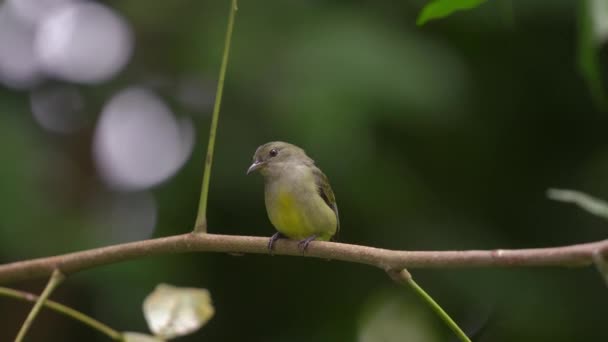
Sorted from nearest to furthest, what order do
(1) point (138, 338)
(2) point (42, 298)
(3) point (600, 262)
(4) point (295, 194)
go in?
(3) point (600, 262)
(1) point (138, 338)
(2) point (42, 298)
(4) point (295, 194)

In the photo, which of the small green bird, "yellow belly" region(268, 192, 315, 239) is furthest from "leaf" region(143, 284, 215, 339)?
"yellow belly" region(268, 192, 315, 239)

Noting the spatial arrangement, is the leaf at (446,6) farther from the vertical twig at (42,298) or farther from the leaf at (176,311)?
the vertical twig at (42,298)

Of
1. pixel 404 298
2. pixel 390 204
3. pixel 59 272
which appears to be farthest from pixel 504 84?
pixel 59 272

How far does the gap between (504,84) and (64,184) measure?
282cm

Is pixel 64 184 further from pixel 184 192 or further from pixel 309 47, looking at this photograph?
pixel 309 47

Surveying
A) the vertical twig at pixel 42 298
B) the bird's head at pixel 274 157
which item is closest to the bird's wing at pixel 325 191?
the bird's head at pixel 274 157

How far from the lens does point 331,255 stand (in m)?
1.55

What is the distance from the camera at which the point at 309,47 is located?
421 cm

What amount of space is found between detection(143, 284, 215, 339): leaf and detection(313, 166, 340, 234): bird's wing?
7.33 feet

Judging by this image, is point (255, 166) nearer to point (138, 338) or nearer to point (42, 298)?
point (42, 298)

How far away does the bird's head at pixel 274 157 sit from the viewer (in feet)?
12.5

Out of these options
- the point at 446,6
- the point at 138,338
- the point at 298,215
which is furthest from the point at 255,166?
the point at 446,6

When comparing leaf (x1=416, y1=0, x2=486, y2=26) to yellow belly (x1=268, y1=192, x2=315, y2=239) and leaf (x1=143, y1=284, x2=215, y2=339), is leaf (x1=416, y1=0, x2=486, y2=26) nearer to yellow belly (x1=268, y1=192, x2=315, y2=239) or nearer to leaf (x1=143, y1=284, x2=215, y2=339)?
leaf (x1=143, y1=284, x2=215, y2=339)

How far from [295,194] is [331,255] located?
203cm
